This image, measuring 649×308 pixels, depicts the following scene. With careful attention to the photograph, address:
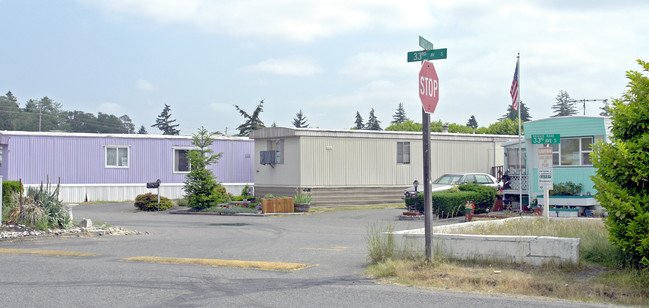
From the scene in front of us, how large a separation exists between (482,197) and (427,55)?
44.6 ft

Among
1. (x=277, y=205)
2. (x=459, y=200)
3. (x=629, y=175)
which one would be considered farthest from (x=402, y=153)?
(x=629, y=175)

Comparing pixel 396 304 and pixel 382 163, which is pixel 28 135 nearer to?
pixel 382 163

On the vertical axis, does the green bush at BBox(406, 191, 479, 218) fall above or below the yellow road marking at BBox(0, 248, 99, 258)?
above

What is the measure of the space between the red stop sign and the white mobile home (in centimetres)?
1804

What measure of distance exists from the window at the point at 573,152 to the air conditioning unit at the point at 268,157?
12.5 metres

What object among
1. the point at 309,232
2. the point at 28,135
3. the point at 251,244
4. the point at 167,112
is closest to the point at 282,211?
the point at 309,232

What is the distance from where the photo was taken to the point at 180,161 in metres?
33.7

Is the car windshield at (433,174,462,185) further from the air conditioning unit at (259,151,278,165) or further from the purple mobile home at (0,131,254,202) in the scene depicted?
the purple mobile home at (0,131,254,202)

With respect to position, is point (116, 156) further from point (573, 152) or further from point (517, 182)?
point (573, 152)

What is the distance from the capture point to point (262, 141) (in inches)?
1189

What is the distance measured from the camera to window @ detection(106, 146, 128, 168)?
32.3m

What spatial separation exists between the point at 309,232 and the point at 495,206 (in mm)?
8474

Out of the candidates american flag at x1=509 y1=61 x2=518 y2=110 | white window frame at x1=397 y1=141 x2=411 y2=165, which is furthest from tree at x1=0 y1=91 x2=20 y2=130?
american flag at x1=509 y1=61 x2=518 y2=110

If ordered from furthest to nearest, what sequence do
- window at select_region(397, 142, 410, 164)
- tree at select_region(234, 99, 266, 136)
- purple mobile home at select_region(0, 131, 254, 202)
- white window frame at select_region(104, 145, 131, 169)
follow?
tree at select_region(234, 99, 266, 136), white window frame at select_region(104, 145, 131, 169), purple mobile home at select_region(0, 131, 254, 202), window at select_region(397, 142, 410, 164)
